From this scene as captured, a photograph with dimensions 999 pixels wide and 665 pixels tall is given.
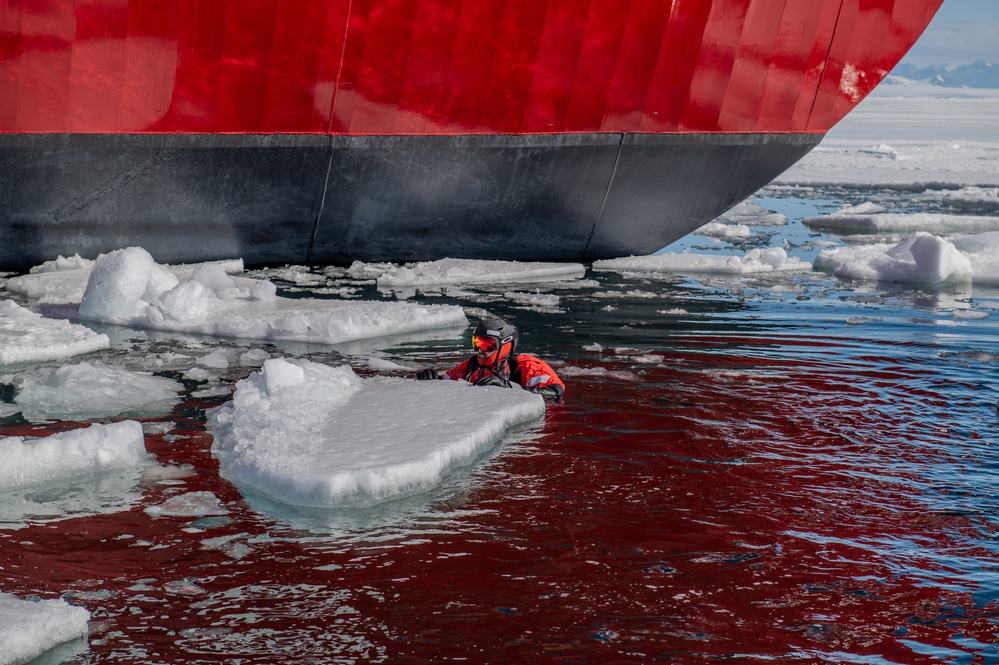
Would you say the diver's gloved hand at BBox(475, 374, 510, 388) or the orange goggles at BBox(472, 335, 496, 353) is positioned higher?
the orange goggles at BBox(472, 335, 496, 353)

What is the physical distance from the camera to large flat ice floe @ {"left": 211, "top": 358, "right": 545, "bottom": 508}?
536 cm

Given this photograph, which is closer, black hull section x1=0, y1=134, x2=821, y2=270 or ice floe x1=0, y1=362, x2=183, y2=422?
ice floe x1=0, y1=362, x2=183, y2=422

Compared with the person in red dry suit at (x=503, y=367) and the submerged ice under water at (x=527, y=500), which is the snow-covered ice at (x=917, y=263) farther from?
the person in red dry suit at (x=503, y=367)

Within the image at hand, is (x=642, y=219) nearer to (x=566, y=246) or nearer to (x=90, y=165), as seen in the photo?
(x=566, y=246)

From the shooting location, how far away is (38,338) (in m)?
8.26

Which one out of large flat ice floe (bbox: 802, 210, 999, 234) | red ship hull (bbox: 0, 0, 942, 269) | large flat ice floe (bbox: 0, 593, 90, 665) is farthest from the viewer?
large flat ice floe (bbox: 802, 210, 999, 234)

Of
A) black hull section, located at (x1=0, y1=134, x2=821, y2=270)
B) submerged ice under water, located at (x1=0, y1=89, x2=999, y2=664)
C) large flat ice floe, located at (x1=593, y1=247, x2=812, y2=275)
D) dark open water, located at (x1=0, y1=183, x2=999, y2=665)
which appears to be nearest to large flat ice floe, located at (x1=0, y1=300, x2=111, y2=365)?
submerged ice under water, located at (x1=0, y1=89, x2=999, y2=664)

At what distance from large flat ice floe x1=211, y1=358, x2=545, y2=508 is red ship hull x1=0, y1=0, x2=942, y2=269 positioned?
406 cm

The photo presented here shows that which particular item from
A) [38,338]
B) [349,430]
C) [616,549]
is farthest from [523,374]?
[38,338]

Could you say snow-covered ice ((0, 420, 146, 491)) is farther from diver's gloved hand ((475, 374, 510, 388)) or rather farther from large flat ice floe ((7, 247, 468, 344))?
large flat ice floe ((7, 247, 468, 344))

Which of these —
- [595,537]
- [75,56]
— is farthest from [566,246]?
[595,537]

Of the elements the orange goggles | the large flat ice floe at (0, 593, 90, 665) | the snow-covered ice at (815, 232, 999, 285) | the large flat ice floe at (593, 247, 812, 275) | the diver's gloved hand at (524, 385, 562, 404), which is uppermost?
the snow-covered ice at (815, 232, 999, 285)

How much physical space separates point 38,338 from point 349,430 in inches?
130

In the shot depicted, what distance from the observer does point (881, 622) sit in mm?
4238
